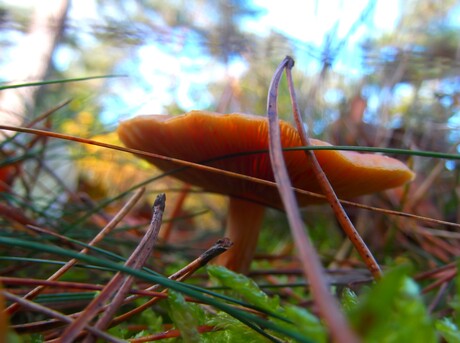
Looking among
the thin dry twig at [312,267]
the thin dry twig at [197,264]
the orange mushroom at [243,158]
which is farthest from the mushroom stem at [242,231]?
the thin dry twig at [312,267]

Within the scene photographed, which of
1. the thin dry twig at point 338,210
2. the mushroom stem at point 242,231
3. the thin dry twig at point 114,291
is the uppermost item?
the thin dry twig at point 338,210

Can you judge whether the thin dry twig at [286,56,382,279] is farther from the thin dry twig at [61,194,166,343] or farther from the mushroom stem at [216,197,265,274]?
the mushroom stem at [216,197,265,274]

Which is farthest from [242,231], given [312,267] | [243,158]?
[312,267]

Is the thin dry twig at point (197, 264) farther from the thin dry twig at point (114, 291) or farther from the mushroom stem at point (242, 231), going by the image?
the mushroom stem at point (242, 231)

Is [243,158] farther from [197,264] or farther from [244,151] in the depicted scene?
[197,264]

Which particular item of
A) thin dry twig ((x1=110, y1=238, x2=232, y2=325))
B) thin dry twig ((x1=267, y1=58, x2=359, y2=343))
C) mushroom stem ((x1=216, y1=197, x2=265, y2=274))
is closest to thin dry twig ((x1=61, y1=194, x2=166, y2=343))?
thin dry twig ((x1=110, y1=238, x2=232, y2=325))

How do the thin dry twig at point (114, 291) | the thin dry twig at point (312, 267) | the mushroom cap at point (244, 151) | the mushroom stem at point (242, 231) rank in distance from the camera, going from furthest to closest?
1. the mushroom stem at point (242, 231)
2. the mushroom cap at point (244, 151)
3. the thin dry twig at point (114, 291)
4. the thin dry twig at point (312, 267)

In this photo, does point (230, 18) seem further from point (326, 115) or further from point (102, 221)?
point (102, 221)
